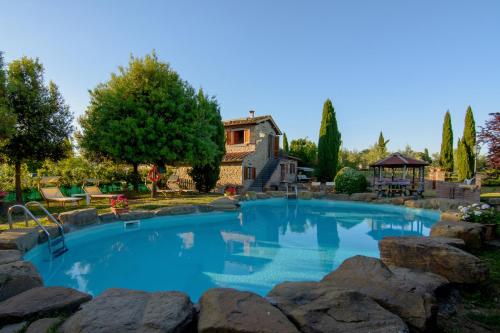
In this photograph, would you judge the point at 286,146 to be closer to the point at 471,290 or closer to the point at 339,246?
the point at 339,246

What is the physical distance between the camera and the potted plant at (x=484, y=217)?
5477 millimetres

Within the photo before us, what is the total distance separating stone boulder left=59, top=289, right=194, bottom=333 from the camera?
1.83m

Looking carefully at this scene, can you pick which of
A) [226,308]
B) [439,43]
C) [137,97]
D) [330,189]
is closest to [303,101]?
[330,189]

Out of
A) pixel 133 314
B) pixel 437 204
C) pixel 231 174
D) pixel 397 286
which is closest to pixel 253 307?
pixel 133 314

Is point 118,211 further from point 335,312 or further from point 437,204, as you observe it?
point 437,204

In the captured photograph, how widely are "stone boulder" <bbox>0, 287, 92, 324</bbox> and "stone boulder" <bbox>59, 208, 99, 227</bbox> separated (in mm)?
5690

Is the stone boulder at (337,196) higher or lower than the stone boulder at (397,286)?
lower

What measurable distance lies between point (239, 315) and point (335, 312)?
75cm

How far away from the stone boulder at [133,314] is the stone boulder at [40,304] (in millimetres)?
395

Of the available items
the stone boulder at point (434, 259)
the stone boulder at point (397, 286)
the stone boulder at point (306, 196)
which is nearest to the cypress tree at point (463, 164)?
the stone boulder at point (306, 196)

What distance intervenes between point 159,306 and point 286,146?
37.1 m

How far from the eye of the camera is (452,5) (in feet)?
35.5

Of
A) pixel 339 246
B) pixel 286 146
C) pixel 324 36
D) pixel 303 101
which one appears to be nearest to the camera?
pixel 339 246

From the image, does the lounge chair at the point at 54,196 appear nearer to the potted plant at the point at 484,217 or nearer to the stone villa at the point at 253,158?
the stone villa at the point at 253,158
